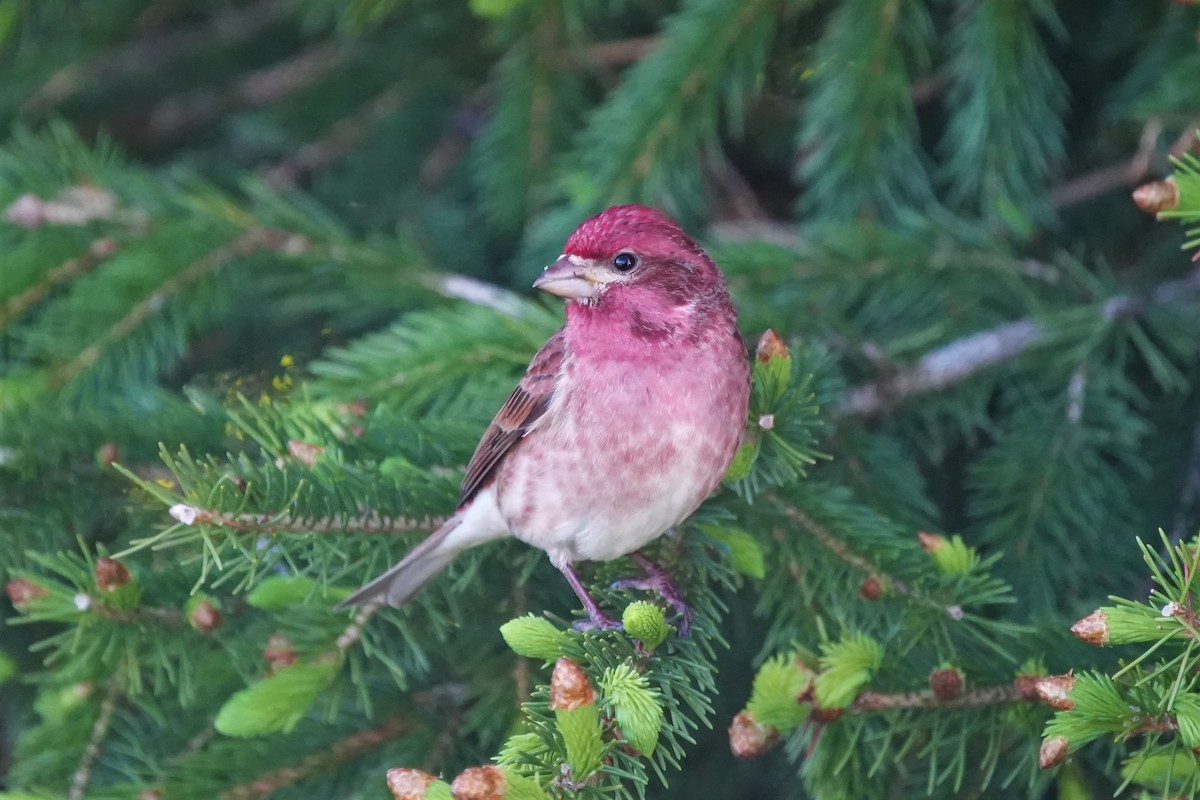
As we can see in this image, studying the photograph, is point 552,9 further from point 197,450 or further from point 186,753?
point 186,753

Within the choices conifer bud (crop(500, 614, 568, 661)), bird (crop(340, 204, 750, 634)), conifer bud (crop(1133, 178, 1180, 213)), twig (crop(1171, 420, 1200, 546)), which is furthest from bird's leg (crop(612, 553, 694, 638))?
twig (crop(1171, 420, 1200, 546))

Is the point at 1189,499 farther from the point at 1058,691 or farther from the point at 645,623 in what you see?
the point at 645,623

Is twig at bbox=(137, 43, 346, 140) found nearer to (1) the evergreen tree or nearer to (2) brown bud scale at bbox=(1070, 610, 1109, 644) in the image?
(1) the evergreen tree

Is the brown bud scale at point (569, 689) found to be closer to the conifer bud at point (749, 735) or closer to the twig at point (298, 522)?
the conifer bud at point (749, 735)

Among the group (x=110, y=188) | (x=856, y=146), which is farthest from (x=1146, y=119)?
(x=110, y=188)

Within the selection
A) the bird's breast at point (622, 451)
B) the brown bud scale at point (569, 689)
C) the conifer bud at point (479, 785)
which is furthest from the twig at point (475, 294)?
the conifer bud at point (479, 785)

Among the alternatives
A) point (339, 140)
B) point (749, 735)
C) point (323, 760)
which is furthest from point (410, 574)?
point (339, 140)
